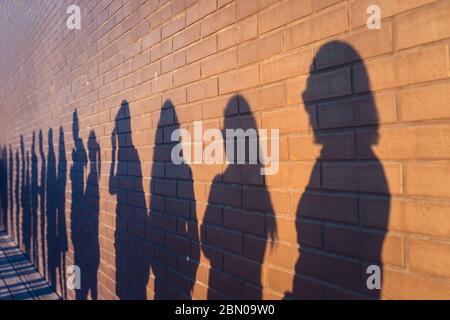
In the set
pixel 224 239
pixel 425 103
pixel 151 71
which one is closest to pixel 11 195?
pixel 151 71

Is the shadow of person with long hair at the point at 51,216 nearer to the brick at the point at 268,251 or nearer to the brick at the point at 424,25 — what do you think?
the brick at the point at 268,251

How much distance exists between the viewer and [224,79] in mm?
2096

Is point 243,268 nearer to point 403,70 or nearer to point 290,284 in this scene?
point 290,284

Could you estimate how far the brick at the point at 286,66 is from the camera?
5.45 ft

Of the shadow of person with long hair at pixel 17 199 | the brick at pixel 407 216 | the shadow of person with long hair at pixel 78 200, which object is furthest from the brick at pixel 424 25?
the shadow of person with long hair at pixel 17 199

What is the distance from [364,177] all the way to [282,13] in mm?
873

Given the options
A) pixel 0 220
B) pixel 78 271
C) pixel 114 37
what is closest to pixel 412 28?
pixel 114 37

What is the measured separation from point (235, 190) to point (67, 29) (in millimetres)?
3503

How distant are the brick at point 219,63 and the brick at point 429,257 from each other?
49.5 inches

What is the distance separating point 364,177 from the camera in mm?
1445

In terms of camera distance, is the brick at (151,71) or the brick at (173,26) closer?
the brick at (173,26)

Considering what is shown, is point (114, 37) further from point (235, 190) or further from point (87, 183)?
point (235, 190)

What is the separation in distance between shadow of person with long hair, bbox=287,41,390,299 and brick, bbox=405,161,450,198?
0.09 m

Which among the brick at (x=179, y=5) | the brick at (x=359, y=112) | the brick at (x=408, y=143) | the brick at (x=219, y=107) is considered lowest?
the brick at (x=408, y=143)
